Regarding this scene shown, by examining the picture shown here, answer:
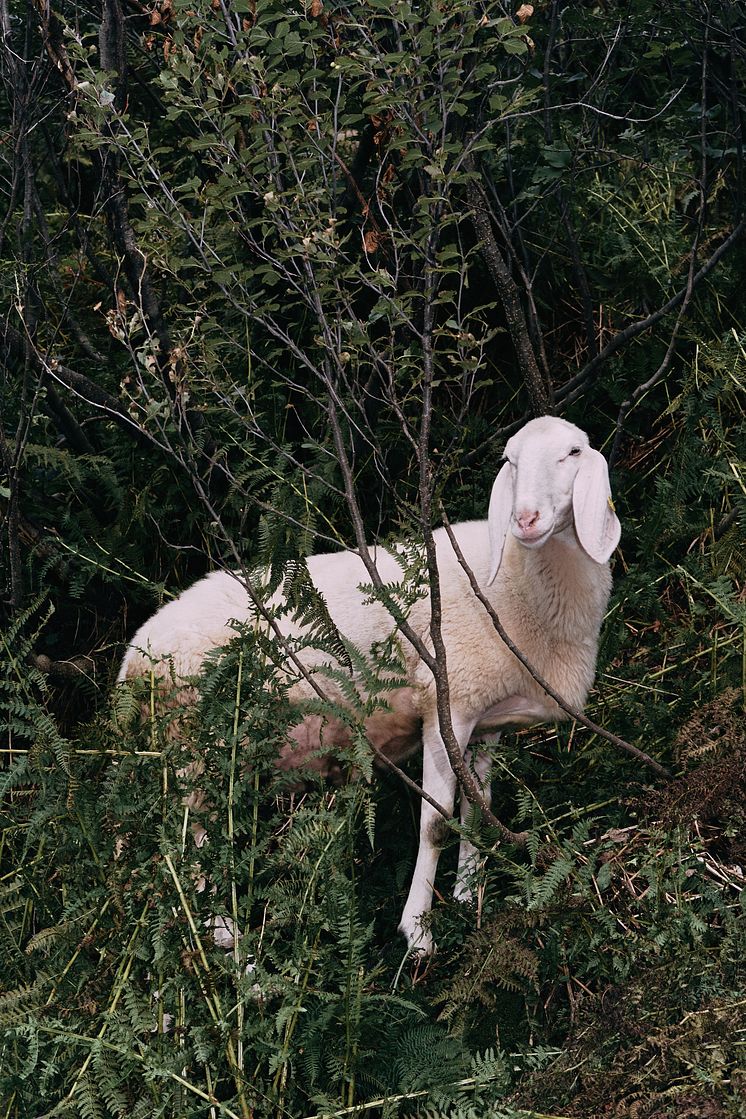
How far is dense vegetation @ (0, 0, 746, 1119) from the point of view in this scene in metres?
3.14

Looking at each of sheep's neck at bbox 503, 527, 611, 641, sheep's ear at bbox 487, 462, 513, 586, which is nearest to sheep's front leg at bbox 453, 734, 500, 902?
sheep's neck at bbox 503, 527, 611, 641

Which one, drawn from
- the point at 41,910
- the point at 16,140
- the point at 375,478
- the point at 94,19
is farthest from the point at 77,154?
the point at 41,910

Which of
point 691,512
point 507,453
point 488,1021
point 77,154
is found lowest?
point 488,1021

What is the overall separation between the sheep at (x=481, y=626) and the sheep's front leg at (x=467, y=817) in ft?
0.03

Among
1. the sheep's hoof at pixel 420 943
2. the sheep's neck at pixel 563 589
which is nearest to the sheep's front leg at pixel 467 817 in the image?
the sheep's hoof at pixel 420 943

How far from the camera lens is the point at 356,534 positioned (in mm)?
3656

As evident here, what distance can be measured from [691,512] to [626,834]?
146 cm

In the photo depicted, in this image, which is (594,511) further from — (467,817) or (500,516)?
(467,817)

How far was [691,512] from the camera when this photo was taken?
5051 mm

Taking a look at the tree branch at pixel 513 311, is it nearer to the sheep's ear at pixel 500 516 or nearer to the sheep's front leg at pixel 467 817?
the sheep's ear at pixel 500 516

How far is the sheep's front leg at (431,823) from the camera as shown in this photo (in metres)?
4.12

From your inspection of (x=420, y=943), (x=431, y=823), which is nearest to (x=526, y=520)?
(x=431, y=823)

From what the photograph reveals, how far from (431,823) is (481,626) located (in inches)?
25.3

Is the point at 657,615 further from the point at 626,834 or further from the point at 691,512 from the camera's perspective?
the point at 626,834
